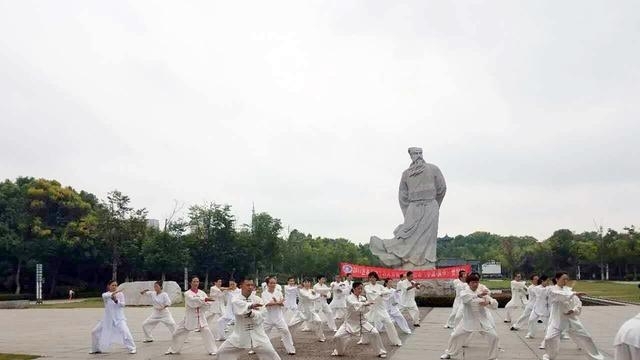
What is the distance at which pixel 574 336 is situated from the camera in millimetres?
11227

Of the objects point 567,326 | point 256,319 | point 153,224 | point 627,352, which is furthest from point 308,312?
point 153,224

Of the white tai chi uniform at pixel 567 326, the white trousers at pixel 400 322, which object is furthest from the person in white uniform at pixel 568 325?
the white trousers at pixel 400 322

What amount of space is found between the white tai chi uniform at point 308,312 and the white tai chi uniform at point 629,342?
33.5ft

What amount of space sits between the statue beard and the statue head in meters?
0.10

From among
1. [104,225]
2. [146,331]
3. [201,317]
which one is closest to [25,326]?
[146,331]

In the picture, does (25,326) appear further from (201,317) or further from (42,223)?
(42,223)

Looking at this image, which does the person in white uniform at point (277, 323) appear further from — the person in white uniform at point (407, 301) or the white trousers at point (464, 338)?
the person in white uniform at point (407, 301)

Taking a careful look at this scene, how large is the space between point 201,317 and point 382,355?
395cm

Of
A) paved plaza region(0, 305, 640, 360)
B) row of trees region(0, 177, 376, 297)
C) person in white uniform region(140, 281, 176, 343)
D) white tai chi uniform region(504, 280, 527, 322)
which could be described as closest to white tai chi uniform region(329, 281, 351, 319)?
paved plaza region(0, 305, 640, 360)

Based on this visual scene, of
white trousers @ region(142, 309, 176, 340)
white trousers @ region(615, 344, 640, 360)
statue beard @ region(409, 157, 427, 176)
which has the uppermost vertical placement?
statue beard @ region(409, 157, 427, 176)

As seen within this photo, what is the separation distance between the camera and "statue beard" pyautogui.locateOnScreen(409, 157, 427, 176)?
3013cm

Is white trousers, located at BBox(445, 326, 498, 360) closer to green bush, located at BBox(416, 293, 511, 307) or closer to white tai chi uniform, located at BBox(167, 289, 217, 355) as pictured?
white tai chi uniform, located at BBox(167, 289, 217, 355)

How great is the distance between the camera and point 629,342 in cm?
593

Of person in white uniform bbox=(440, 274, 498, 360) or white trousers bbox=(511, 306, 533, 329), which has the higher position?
person in white uniform bbox=(440, 274, 498, 360)
